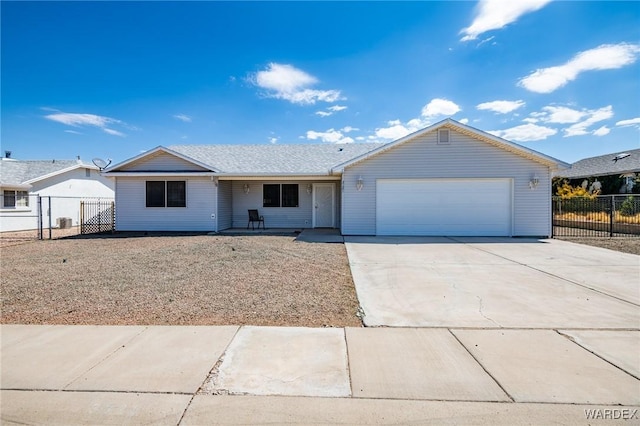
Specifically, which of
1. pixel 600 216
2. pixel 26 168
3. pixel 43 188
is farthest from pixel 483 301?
pixel 26 168

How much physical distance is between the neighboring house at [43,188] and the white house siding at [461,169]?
15.2 m

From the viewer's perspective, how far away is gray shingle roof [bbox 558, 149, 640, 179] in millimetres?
24109

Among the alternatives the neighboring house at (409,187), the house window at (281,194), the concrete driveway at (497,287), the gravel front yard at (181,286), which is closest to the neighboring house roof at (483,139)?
the neighboring house at (409,187)

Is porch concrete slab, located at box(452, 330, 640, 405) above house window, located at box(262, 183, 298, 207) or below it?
below

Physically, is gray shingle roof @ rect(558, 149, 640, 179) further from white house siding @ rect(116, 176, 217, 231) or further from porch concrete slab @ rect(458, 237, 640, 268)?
white house siding @ rect(116, 176, 217, 231)

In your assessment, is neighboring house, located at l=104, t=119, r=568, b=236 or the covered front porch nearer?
neighboring house, located at l=104, t=119, r=568, b=236

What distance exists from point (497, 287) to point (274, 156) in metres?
13.4

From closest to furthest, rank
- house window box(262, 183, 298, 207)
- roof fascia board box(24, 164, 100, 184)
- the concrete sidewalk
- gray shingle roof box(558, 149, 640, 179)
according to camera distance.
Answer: the concrete sidewalk, house window box(262, 183, 298, 207), roof fascia board box(24, 164, 100, 184), gray shingle roof box(558, 149, 640, 179)

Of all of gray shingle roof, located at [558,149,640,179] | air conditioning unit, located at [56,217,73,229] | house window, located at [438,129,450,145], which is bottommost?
air conditioning unit, located at [56,217,73,229]

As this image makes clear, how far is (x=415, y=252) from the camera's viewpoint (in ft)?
30.6

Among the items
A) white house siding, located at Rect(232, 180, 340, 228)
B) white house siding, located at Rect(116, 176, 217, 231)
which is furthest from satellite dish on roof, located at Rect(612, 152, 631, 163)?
white house siding, located at Rect(116, 176, 217, 231)

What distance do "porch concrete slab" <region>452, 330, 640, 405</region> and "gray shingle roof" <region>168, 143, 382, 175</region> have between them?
36.1 ft

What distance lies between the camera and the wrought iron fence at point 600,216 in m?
13.5

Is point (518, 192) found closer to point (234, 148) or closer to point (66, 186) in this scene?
point (234, 148)
